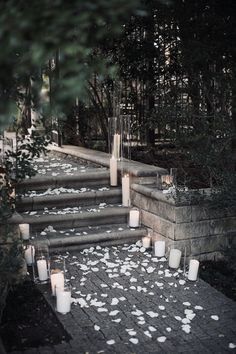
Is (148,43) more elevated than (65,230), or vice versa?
(148,43)

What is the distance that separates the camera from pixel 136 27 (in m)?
7.18

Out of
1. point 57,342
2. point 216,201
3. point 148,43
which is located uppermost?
point 148,43

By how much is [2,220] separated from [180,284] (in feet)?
6.06

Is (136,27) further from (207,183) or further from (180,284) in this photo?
(180,284)

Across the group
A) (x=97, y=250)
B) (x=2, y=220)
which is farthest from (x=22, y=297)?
(x=97, y=250)

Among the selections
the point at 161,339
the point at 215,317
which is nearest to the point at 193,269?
the point at 215,317

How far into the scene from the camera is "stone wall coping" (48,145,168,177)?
602cm

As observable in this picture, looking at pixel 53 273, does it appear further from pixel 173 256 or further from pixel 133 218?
pixel 133 218

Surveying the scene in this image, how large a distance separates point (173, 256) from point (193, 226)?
425 mm

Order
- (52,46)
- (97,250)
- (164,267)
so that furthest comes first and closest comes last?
(97,250)
(164,267)
(52,46)

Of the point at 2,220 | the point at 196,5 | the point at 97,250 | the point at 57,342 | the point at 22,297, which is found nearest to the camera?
the point at 57,342

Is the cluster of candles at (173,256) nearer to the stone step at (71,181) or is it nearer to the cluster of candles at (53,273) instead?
the cluster of candles at (53,273)

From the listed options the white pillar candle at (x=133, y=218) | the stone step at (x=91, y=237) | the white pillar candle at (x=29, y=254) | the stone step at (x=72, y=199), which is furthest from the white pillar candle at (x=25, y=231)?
the white pillar candle at (x=133, y=218)

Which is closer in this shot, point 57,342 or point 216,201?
point 57,342
